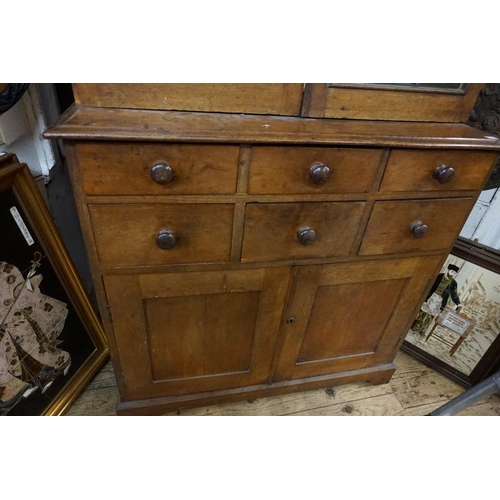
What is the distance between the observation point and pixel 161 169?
0.75 m

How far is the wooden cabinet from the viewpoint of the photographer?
0.78 m

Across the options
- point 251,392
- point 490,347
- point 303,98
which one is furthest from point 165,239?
point 490,347

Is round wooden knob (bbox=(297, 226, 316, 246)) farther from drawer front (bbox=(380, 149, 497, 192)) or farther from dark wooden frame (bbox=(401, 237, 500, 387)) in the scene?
dark wooden frame (bbox=(401, 237, 500, 387))

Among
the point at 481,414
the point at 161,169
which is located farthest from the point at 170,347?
the point at 481,414

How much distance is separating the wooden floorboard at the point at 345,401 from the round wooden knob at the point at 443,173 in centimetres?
99

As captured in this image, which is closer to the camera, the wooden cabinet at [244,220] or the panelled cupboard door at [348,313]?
the wooden cabinet at [244,220]

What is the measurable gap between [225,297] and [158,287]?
0.67ft

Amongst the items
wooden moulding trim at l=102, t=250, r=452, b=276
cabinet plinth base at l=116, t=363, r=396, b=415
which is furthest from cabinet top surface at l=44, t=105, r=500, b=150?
cabinet plinth base at l=116, t=363, r=396, b=415

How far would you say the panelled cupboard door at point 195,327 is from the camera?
3.24 ft

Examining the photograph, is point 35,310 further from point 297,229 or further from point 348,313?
point 348,313

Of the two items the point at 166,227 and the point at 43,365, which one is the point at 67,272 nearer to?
the point at 43,365

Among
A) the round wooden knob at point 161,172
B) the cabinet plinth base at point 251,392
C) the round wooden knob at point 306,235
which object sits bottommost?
the cabinet plinth base at point 251,392

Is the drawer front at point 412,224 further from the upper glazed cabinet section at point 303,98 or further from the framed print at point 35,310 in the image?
the framed print at point 35,310

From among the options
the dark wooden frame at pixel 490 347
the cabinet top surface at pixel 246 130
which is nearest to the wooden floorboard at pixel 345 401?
the dark wooden frame at pixel 490 347
